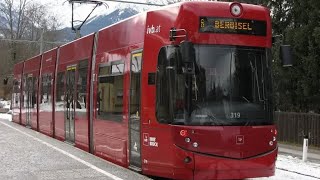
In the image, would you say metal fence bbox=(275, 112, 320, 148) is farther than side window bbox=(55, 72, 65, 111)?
Yes

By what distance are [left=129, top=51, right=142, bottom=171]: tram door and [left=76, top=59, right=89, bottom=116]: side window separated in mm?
3659

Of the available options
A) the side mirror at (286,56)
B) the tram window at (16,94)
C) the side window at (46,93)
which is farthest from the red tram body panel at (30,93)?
the side mirror at (286,56)

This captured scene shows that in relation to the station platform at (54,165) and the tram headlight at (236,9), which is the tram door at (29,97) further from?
the tram headlight at (236,9)

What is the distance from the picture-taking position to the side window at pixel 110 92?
37.4ft

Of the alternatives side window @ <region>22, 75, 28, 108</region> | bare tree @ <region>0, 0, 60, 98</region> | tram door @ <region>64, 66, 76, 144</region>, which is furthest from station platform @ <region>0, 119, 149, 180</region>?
bare tree @ <region>0, 0, 60, 98</region>

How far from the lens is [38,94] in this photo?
885 inches

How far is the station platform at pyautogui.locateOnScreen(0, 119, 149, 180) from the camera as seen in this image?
9219mm

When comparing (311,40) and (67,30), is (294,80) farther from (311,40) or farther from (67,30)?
(67,30)

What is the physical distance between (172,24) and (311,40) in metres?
12.8

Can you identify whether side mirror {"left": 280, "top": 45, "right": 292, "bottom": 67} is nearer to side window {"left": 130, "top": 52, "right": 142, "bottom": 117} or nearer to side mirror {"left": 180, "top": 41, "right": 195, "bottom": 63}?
side mirror {"left": 180, "top": 41, "right": 195, "bottom": 63}

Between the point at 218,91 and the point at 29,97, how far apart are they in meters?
17.3

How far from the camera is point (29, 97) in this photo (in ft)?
81.6

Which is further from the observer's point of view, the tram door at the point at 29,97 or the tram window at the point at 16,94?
the tram window at the point at 16,94

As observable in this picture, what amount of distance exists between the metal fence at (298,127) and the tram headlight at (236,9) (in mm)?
13209
